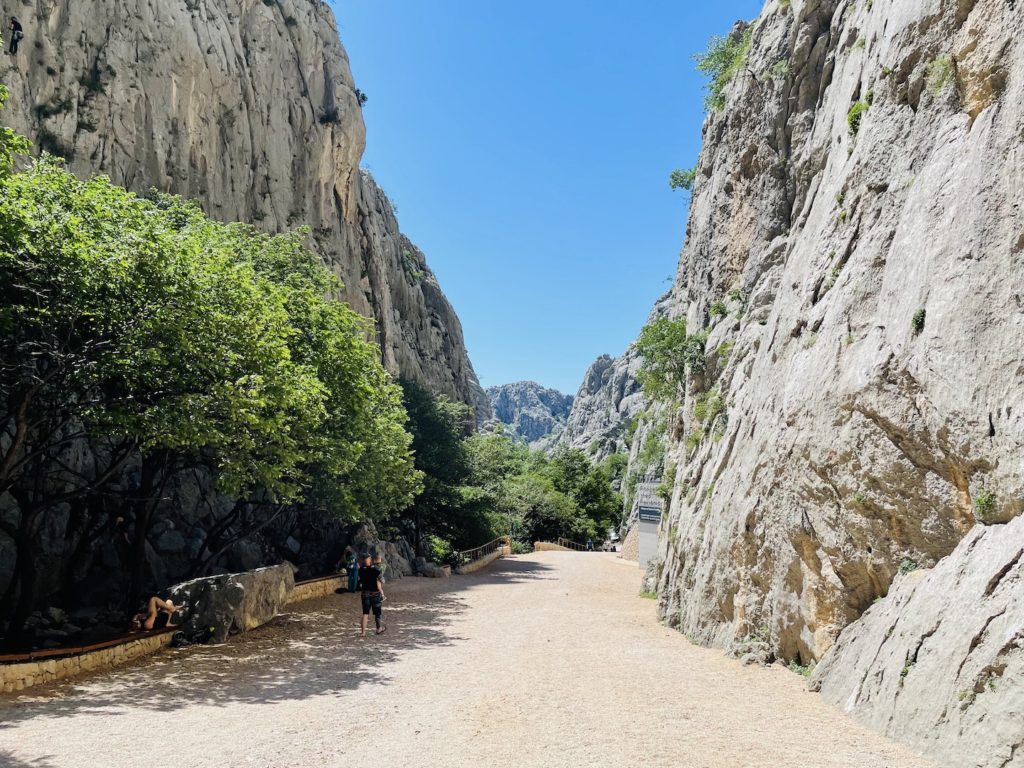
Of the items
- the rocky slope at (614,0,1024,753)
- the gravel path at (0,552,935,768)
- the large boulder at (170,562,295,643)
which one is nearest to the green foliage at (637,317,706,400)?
Answer: the rocky slope at (614,0,1024,753)

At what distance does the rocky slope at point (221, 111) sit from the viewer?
27.0 meters

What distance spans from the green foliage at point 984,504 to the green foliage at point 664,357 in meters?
13.8

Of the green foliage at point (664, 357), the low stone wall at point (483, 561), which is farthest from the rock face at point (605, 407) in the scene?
the green foliage at point (664, 357)

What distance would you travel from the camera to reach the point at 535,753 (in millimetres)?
6801

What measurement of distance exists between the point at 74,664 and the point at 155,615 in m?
2.44

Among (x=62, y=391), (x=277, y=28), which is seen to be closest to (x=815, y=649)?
(x=62, y=391)

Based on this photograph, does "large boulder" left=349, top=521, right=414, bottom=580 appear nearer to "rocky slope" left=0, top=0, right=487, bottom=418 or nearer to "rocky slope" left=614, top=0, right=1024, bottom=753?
"rocky slope" left=0, top=0, right=487, bottom=418

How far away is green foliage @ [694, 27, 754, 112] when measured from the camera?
24.4 m

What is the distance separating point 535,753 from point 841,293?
368 inches

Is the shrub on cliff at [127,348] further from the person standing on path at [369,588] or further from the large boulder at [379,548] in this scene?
the large boulder at [379,548]

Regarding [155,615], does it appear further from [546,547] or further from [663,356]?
[546,547]

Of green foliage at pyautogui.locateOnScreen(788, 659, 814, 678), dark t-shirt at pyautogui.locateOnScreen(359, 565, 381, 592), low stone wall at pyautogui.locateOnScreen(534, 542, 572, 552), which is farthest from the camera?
low stone wall at pyautogui.locateOnScreen(534, 542, 572, 552)

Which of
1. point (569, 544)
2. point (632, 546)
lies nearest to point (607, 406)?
point (569, 544)

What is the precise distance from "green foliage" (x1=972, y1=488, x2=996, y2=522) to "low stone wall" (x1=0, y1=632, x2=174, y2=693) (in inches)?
510
